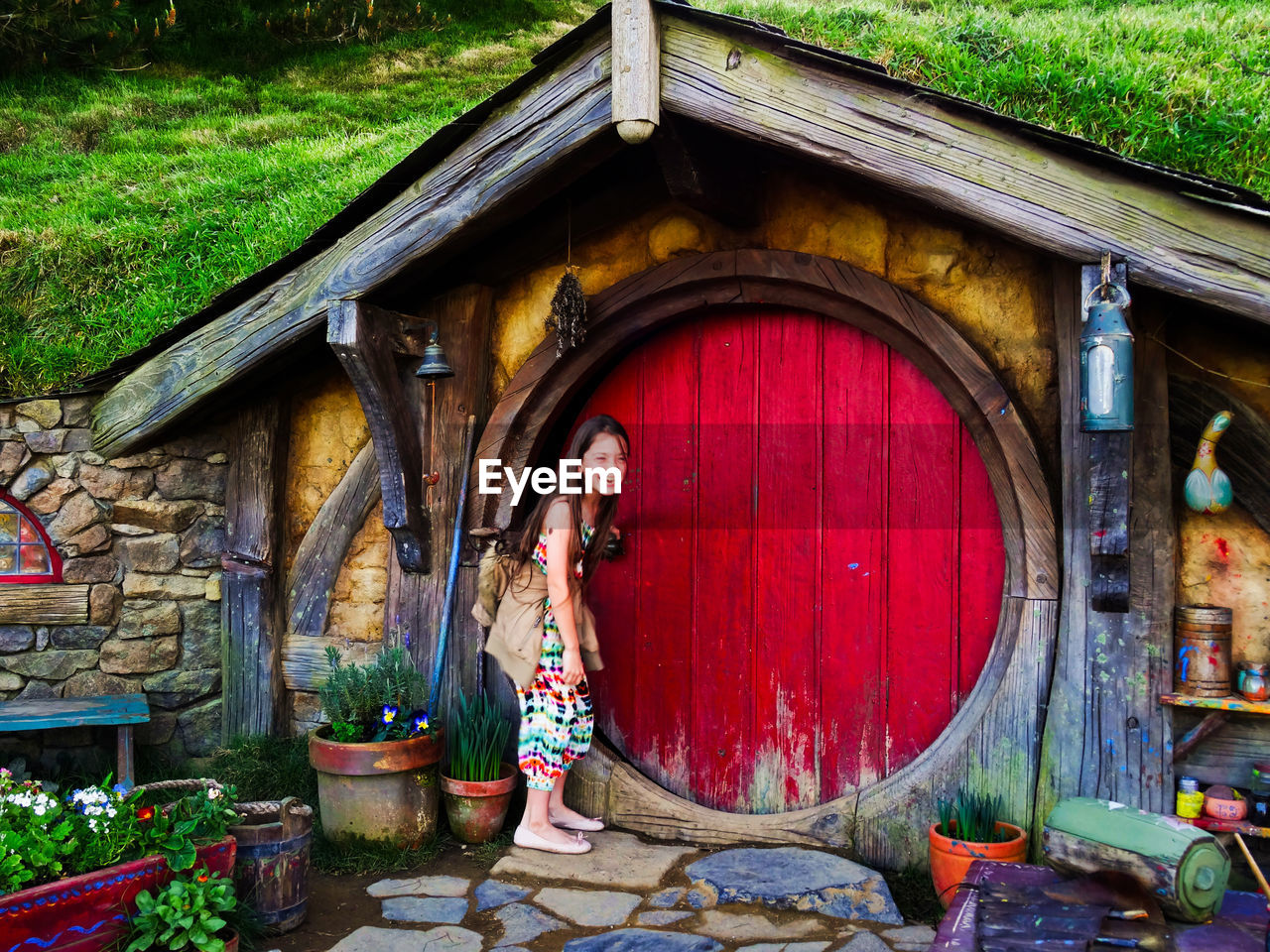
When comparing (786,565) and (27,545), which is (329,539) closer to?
(27,545)

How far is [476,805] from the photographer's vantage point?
397cm

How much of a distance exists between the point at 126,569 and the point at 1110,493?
4.13 meters

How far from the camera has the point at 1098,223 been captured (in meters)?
2.91

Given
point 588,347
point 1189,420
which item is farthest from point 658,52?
point 1189,420

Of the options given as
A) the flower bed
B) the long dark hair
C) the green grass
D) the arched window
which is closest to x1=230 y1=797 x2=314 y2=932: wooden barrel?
the flower bed

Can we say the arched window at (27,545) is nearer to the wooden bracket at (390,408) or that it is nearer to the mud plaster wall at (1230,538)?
the wooden bracket at (390,408)

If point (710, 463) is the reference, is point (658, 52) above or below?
above

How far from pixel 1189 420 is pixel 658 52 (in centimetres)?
215

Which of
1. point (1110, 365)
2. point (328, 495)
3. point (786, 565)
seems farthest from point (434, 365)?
point (1110, 365)

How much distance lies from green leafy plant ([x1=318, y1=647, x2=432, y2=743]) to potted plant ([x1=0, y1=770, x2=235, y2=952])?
2.77ft

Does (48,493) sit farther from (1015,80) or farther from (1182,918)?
(1015,80)

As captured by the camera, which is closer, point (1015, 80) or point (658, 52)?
point (658, 52)

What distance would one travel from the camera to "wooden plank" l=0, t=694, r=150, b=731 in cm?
396

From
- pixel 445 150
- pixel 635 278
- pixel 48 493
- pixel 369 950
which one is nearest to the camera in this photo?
pixel 369 950
